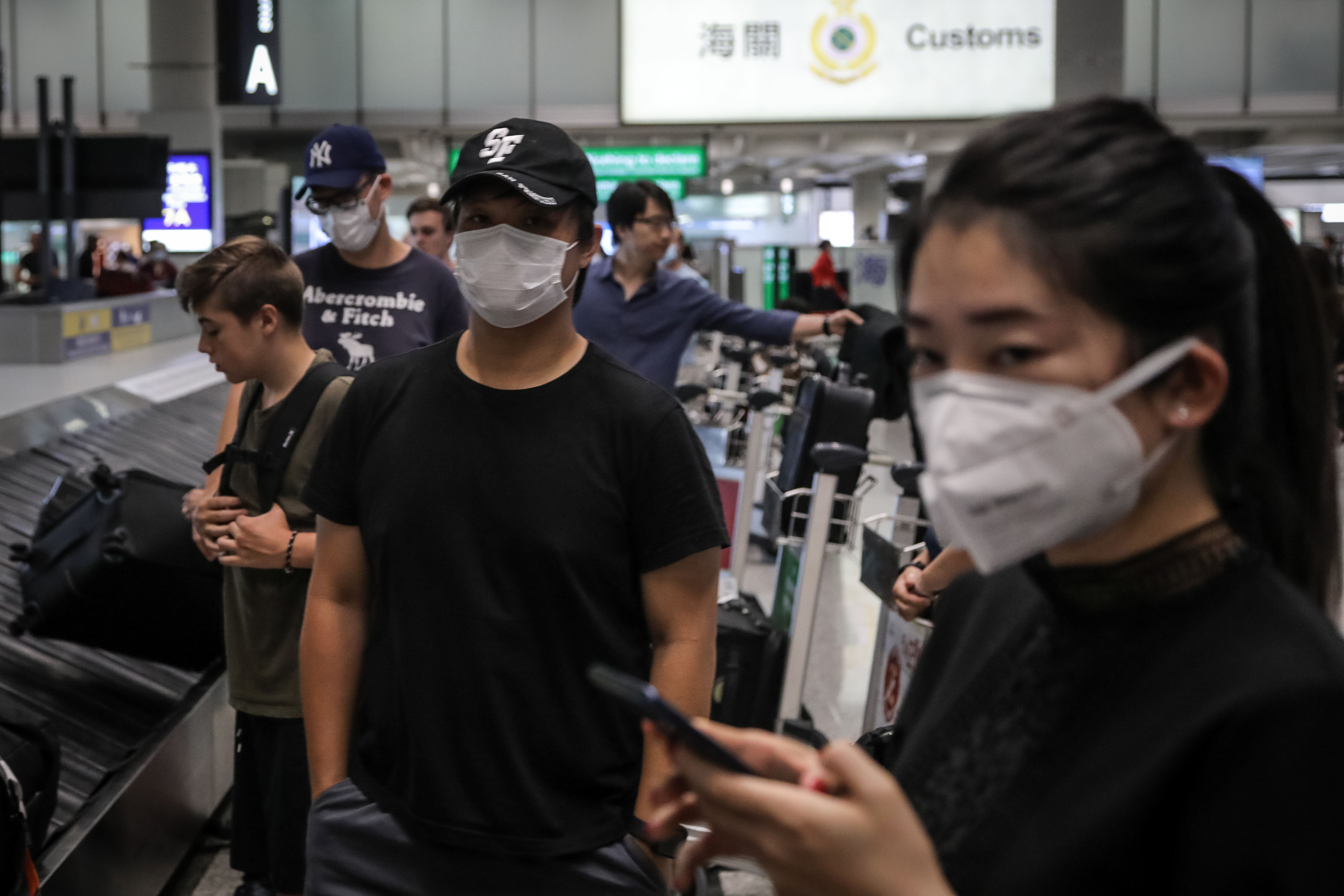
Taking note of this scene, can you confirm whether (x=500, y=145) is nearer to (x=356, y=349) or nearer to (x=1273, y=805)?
(x=1273, y=805)

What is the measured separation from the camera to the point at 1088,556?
914 millimetres

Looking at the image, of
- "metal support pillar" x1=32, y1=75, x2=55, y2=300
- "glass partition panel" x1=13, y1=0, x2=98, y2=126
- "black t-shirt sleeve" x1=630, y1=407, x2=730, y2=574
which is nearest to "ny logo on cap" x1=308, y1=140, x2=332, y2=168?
"black t-shirt sleeve" x1=630, y1=407, x2=730, y2=574

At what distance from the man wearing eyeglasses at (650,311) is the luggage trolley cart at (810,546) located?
808 mm

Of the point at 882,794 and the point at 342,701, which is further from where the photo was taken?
the point at 342,701

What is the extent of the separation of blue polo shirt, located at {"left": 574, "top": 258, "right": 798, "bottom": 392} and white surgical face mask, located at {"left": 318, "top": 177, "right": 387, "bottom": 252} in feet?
4.64

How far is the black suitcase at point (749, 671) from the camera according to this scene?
13.4ft

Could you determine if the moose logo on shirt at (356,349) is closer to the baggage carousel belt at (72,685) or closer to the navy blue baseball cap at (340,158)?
the navy blue baseball cap at (340,158)

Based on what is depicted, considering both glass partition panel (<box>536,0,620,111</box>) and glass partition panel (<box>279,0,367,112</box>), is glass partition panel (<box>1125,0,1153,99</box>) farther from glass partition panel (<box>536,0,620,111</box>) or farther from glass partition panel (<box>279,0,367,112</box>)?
glass partition panel (<box>279,0,367,112</box>)

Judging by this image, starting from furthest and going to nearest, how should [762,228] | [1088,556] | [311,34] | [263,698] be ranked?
1. [762,228]
2. [311,34]
3. [263,698]
4. [1088,556]

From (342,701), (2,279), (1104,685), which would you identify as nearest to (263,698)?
(342,701)

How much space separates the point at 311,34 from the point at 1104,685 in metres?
20.3

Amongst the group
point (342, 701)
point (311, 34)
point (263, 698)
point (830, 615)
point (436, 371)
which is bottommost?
point (830, 615)

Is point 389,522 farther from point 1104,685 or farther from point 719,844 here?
point 1104,685

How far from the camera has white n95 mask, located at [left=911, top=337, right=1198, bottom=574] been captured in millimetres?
871
